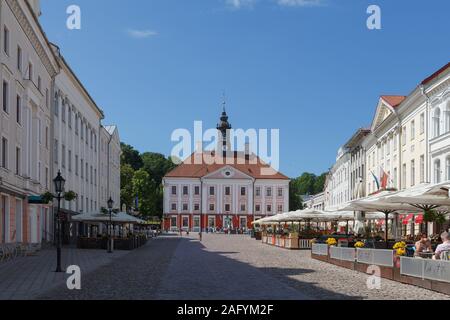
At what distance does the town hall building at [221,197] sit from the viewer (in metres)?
118

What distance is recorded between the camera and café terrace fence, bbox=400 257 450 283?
15.5m

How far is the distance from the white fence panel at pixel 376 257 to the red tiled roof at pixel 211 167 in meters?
97.5

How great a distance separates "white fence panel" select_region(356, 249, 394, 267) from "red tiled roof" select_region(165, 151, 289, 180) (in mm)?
97500

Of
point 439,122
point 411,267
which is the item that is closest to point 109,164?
point 439,122

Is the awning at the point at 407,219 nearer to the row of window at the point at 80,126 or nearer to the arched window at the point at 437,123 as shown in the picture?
the arched window at the point at 437,123

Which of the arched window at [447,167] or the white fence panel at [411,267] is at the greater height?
the arched window at [447,167]

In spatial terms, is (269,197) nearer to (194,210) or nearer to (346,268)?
(194,210)

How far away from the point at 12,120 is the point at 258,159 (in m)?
97.8

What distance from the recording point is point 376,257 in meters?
21.1

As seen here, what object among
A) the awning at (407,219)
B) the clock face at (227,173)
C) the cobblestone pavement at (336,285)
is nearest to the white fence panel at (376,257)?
the cobblestone pavement at (336,285)

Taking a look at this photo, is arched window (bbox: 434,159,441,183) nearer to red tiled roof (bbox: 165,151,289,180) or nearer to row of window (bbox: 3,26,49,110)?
row of window (bbox: 3,26,49,110)

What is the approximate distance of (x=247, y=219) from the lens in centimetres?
11944

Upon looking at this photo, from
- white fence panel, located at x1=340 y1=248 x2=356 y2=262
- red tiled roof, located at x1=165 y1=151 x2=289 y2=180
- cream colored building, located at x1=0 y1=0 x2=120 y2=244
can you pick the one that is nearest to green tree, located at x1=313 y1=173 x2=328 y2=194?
red tiled roof, located at x1=165 y1=151 x2=289 y2=180
